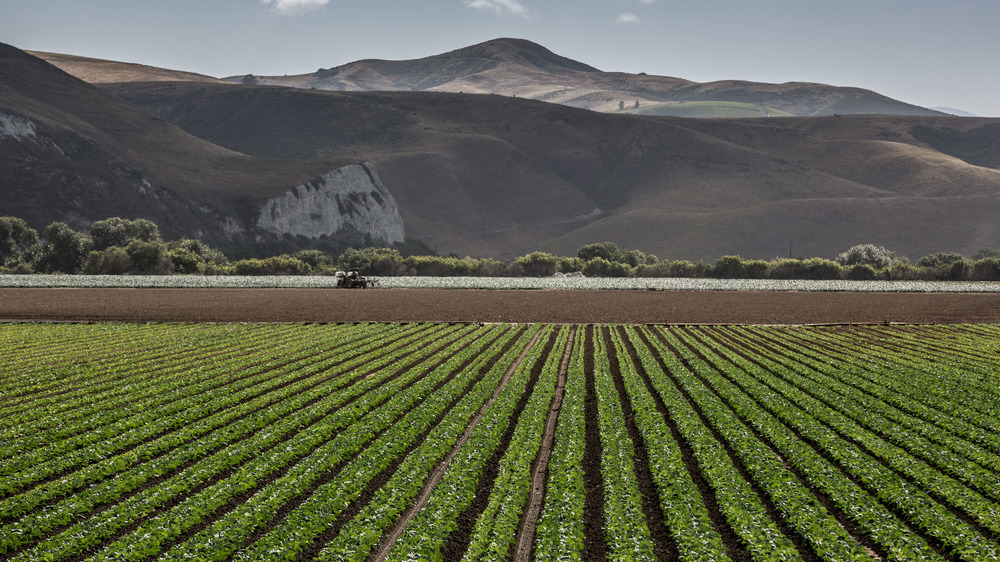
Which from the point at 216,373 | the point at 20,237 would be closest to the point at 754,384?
the point at 216,373

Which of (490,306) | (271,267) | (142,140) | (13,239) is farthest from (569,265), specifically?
(142,140)

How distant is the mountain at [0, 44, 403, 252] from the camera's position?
5364 inches

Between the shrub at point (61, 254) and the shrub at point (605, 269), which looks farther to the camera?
the shrub at point (605, 269)

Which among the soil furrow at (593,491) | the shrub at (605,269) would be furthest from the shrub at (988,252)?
the soil furrow at (593,491)

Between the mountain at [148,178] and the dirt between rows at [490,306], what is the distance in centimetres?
7277

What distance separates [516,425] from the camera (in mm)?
19969

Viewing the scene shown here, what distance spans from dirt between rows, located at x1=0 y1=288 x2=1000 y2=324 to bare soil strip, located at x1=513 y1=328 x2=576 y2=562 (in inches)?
1224

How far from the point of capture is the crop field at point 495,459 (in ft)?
39.2

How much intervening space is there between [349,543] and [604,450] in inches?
300

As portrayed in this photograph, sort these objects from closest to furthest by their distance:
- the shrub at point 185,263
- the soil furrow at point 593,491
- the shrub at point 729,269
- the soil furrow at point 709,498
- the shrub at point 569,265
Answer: the soil furrow at point 709,498
the soil furrow at point 593,491
the shrub at point 185,263
the shrub at point 729,269
the shrub at point 569,265

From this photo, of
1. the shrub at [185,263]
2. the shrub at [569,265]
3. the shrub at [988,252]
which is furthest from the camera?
the shrub at [988,252]

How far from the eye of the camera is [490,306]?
62.2 m

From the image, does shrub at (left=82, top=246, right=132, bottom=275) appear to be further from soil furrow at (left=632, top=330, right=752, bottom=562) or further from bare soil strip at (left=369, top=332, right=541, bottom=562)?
soil furrow at (left=632, top=330, right=752, bottom=562)

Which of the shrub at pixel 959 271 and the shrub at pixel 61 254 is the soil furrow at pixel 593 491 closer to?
the shrub at pixel 959 271
